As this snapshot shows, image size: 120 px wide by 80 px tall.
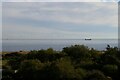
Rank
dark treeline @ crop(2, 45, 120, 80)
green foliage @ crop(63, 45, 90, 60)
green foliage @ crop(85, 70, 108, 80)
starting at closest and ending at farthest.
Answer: green foliage @ crop(85, 70, 108, 80)
dark treeline @ crop(2, 45, 120, 80)
green foliage @ crop(63, 45, 90, 60)

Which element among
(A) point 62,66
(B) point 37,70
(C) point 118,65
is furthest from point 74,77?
(C) point 118,65

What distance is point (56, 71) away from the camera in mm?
26203

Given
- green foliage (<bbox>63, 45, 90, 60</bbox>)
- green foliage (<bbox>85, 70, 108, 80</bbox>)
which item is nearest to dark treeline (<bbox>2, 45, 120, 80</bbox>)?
green foliage (<bbox>85, 70, 108, 80</bbox>)

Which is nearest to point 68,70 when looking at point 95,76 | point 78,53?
point 95,76

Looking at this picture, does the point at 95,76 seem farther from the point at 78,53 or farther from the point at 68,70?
the point at 78,53

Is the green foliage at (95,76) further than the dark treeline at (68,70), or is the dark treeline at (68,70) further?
the dark treeline at (68,70)

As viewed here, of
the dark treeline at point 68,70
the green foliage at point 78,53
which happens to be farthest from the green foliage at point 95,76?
the green foliage at point 78,53

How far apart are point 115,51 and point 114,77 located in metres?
6.16

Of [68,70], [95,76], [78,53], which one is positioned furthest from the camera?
[78,53]

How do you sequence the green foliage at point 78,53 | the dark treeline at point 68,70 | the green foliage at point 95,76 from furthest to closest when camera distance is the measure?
the green foliage at point 78,53 → the dark treeline at point 68,70 → the green foliage at point 95,76

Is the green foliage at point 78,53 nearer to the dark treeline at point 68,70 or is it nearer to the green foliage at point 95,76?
the dark treeline at point 68,70

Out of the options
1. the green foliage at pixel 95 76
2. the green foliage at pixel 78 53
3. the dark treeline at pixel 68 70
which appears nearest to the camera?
the green foliage at pixel 95 76

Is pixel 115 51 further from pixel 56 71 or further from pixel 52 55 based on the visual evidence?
pixel 56 71

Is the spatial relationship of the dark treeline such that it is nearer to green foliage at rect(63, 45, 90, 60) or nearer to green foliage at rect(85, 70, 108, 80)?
green foliage at rect(85, 70, 108, 80)
